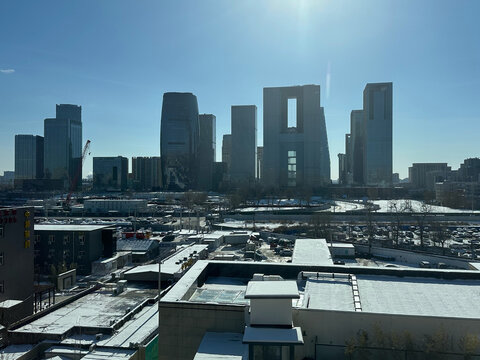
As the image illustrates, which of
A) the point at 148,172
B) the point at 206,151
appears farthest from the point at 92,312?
the point at 148,172

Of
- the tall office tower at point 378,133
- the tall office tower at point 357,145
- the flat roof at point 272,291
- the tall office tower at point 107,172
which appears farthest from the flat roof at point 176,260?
the tall office tower at point 107,172

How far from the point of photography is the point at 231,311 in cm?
729

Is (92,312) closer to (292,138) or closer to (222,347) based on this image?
(222,347)

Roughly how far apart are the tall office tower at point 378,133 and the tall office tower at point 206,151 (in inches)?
2367

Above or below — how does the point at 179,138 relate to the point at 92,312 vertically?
above

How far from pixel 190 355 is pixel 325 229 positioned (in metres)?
33.3

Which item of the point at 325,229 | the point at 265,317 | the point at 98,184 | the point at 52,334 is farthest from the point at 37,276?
Result: the point at 98,184

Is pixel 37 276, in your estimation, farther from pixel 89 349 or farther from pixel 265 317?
pixel 265 317

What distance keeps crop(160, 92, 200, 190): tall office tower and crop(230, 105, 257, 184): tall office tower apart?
628 inches

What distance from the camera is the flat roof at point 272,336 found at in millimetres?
6141

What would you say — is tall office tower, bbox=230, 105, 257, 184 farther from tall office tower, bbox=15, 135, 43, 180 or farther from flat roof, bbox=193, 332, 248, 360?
flat roof, bbox=193, 332, 248, 360

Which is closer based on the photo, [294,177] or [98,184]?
[294,177]

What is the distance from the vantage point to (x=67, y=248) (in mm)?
25031

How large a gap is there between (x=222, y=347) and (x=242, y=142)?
12975 cm
